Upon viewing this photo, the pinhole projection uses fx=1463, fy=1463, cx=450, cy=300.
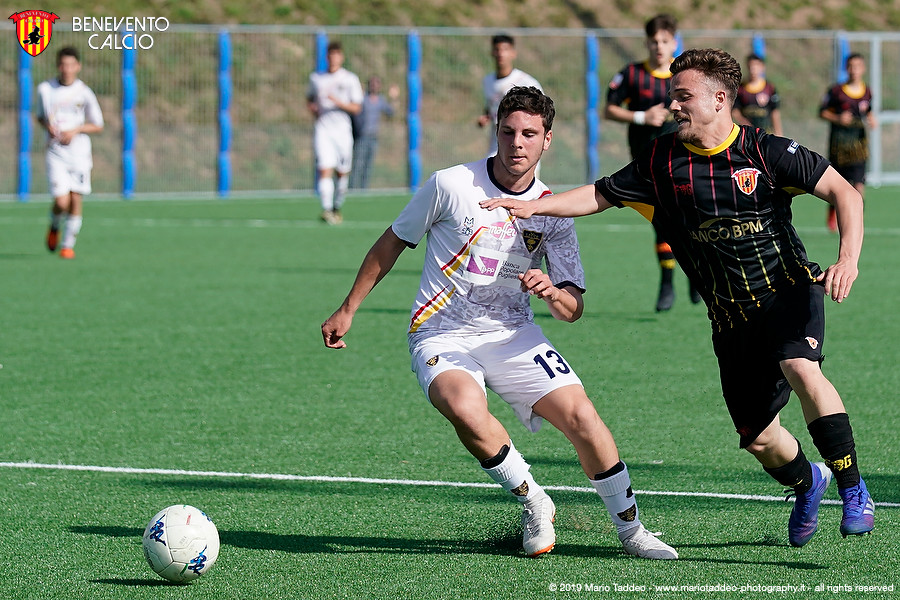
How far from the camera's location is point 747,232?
16.5 feet

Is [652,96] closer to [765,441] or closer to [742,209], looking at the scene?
[742,209]

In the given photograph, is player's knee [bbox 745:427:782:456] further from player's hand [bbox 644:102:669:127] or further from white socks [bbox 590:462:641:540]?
player's hand [bbox 644:102:669:127]

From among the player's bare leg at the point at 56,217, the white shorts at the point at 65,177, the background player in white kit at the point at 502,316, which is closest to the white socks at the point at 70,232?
the player's bare leg at the point at 56,217

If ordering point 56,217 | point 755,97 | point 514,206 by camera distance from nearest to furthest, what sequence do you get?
point 514,206
point 56,217
point 755,97

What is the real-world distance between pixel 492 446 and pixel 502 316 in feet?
1.68

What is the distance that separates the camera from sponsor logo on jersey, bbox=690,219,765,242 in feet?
16.5

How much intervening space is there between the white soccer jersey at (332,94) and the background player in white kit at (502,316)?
15.5m

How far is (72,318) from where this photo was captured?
36.7 feet

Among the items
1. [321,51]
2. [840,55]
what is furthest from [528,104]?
[840,55]

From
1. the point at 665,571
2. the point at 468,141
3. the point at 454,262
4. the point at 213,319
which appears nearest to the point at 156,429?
the point at 454,262

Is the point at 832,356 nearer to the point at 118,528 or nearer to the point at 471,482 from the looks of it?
the point at 471,482

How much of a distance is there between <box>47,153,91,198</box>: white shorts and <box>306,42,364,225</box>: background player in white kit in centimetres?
508

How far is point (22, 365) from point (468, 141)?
21.5 m

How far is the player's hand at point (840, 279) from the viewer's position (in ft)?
15.5
